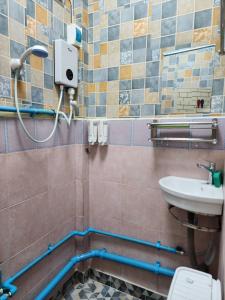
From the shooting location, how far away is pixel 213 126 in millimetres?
1142

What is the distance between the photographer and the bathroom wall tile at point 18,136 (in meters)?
1.00

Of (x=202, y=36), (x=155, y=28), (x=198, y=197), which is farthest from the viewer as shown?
(x=155, y=28)

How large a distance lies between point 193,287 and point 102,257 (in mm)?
874

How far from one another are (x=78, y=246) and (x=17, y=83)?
1.32 meters

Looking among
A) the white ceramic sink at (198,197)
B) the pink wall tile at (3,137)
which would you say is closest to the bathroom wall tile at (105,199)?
the white ceramic sink at (198,197)

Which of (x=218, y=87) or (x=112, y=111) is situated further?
(x=112, y=111)

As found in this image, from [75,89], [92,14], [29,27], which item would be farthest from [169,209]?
[92,14]

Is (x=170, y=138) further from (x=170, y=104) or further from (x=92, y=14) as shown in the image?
(x=92, y=14)

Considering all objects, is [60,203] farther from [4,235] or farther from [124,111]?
[124,111]

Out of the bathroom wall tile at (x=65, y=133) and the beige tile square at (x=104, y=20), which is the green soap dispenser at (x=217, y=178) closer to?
the bathroom wall tile at (x=65, y=133)

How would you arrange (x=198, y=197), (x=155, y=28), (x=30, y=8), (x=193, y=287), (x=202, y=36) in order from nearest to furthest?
(x=193, y=287)
(x=198, y=197)
(x=30, y=8)
(x=202, y=36)
(x=155, y=28)

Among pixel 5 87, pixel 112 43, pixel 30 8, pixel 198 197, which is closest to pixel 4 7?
pixel 30 8

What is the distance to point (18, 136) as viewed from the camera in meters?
1.05

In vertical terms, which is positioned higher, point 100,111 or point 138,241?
point 100,111
